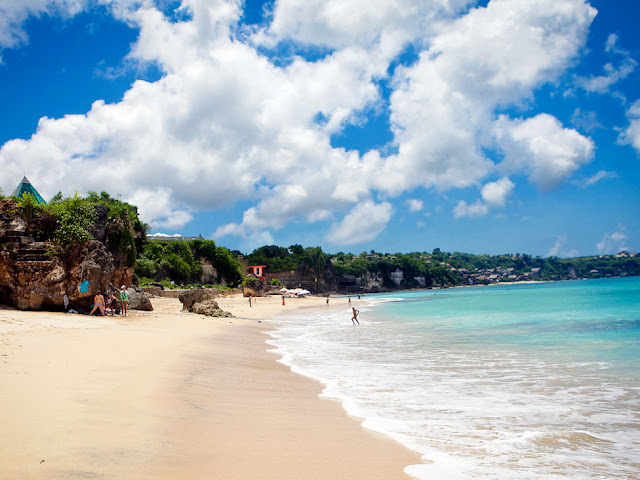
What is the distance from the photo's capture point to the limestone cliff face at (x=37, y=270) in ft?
47.3

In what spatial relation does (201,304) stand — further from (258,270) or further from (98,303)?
(258,270)

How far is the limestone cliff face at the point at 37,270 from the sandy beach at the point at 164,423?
7701 mm

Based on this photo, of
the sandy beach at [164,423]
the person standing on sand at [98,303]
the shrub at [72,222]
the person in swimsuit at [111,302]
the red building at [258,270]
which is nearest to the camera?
the sandy beach at [164,423]

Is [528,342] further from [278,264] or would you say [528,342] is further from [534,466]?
[278,264]

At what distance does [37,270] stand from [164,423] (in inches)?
523

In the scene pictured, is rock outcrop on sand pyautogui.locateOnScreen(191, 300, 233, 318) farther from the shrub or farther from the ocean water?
the ocean water

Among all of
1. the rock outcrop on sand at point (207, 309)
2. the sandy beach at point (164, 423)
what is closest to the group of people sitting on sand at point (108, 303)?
the rock outcrop on sand at point (207, 309)

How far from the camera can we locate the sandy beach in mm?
2979

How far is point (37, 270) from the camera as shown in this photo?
14.5 metres

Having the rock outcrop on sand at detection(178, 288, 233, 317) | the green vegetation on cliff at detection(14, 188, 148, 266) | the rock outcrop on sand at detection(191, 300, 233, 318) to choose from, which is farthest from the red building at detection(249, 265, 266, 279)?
the green vegetation on cliff at detection(14, 188, 148, 266)

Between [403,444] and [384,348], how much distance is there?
8.52 m

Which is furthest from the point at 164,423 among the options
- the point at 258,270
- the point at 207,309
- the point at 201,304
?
the point at 258,270

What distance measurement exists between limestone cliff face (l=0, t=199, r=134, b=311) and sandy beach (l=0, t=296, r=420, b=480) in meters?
7.70

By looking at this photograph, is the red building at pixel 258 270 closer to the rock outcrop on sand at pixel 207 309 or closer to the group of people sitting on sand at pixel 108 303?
the rock outcrop on sand at pixel 207 309
